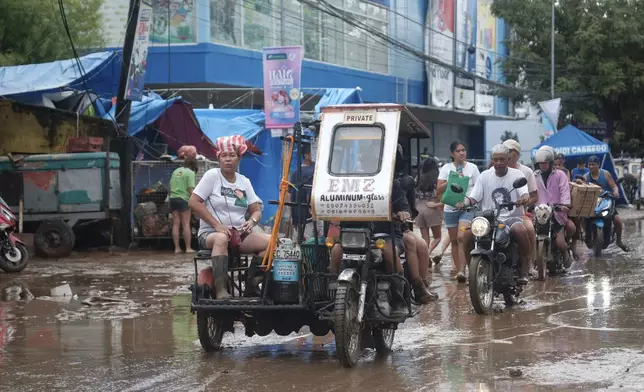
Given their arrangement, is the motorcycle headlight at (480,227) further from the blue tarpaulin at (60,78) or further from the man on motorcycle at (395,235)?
the blue tarpaulin at (60,78)

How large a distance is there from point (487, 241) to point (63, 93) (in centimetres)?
1228

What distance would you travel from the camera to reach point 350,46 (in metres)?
38.7

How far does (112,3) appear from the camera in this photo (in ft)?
105

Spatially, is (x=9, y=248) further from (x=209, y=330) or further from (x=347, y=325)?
(x=347, y=325)

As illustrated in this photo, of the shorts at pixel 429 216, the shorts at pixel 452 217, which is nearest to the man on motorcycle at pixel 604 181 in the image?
the shorts at pixel 429 216

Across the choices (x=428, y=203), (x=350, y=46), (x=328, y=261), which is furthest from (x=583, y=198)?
(x=350, y=46)

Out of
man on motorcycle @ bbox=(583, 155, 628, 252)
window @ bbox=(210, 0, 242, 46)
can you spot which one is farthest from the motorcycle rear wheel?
window @ bbox=(210, 0, 242, 46)

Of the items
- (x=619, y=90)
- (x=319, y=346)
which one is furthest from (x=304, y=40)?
(x=319, y=346)

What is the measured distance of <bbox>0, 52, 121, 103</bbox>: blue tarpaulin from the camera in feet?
65.8

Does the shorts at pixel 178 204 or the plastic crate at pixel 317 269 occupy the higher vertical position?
the shorts at pixel 178 204

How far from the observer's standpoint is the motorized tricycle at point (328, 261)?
316 inches

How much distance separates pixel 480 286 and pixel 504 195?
52.3 inches

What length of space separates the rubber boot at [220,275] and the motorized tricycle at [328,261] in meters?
0.09

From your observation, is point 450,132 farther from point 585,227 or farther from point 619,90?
point 585,227
